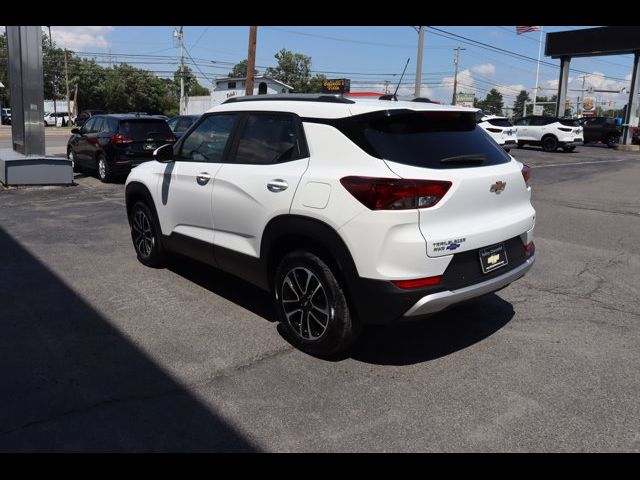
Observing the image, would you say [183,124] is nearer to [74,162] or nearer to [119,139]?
[74,162]

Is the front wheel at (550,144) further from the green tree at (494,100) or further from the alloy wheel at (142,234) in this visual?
the green tree at (494,100)

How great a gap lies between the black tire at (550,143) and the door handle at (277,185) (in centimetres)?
2645

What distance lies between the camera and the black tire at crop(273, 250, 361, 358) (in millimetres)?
3781

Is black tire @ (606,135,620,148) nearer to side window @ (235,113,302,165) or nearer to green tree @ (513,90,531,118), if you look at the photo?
side window @ (235,113,302,165)

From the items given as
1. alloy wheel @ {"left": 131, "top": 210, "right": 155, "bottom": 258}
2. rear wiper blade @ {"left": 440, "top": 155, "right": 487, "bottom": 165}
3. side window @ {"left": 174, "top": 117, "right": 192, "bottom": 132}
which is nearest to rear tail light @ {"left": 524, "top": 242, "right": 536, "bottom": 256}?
Result: rear wiper blade @ {"left": 440, "top": 155, "right": 487, "bottom": 165}

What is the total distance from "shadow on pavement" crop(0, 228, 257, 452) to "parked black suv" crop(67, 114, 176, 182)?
863 cm

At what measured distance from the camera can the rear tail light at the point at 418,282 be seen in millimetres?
3451

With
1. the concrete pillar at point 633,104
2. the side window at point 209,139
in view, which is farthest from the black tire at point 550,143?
the side window at point 209,139

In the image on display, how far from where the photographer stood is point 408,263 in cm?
344

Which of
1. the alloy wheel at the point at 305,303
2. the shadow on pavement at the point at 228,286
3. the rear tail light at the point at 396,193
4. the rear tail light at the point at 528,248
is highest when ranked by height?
the rear tail light at the point at 396,193

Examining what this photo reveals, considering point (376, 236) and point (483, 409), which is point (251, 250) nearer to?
point (376, 236)
